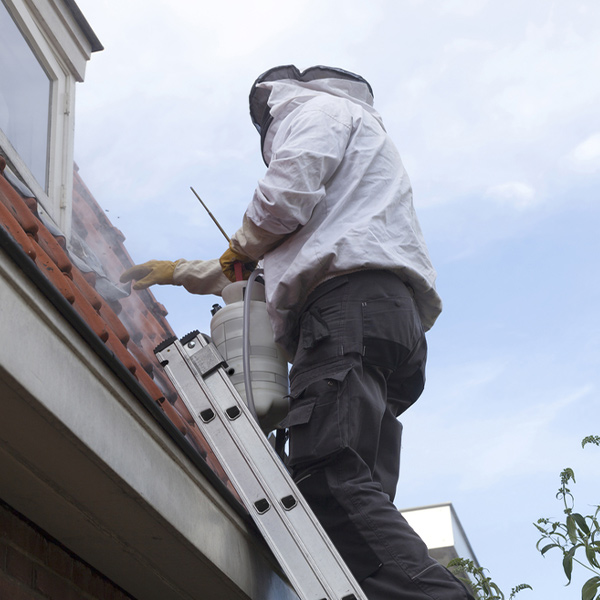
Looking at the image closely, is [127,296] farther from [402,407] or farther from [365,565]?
[365,565]

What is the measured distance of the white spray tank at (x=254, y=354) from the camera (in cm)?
299

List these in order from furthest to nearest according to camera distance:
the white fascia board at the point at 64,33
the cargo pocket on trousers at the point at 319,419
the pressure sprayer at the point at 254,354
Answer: the white fascia board at the point at 64,33 → the pressure sprayer at the point at 254,354 → the cargo pocket on trousers at the point at 319,419

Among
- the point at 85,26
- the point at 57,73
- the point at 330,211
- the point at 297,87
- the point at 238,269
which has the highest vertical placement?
the point at 85,26

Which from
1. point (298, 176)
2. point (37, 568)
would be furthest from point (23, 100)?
point (37, 568)

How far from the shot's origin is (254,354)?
307 centimetres

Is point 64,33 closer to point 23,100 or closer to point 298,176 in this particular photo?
point 23,100

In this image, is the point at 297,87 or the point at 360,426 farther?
the point at 297,87

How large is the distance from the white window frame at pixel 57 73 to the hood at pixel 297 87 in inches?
40.3

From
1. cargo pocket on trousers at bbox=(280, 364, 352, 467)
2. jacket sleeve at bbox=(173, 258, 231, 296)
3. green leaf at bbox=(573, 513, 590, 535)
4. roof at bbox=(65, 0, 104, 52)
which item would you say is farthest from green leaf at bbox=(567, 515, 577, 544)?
roof at bbox=(65, 0, 104, 52)

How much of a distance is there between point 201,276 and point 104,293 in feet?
1.37

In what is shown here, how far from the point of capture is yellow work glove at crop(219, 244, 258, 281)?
3.31 meters

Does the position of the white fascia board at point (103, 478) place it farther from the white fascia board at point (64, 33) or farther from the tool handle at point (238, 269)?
the white fascia board at point (64, 33)

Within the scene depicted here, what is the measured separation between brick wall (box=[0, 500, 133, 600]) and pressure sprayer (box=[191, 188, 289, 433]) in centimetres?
73

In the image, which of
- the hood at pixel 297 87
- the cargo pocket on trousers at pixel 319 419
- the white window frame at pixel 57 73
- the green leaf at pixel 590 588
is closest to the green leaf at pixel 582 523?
the green leaf at pixel 590 588
